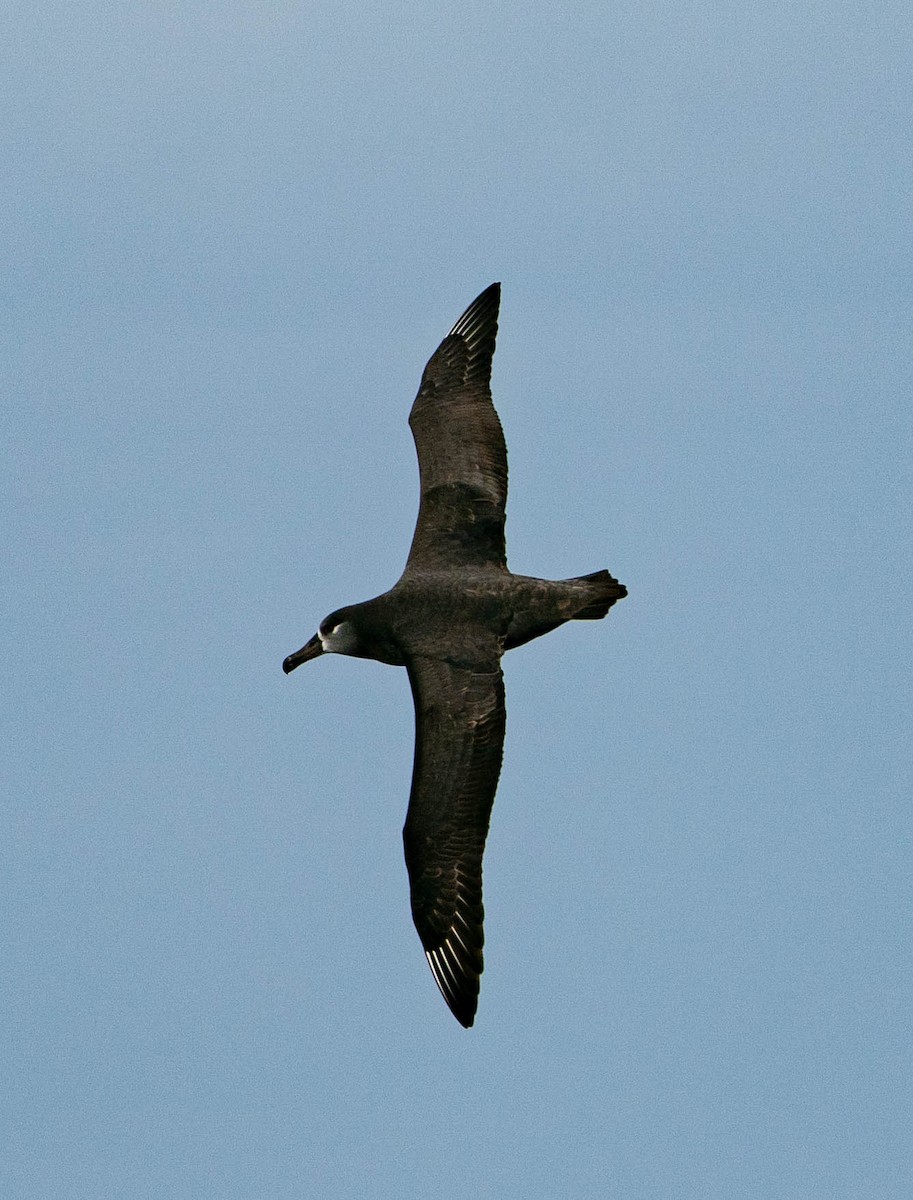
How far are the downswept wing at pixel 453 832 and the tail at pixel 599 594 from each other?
1532 mm

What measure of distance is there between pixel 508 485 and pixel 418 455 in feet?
3.43

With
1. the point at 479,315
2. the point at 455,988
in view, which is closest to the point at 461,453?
the point at 479,315

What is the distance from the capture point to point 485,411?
2406 cm

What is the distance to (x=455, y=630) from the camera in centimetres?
2191

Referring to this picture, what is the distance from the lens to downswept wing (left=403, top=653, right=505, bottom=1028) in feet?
69.3

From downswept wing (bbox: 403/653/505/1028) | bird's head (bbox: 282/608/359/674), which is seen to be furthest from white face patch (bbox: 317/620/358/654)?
downswept wing (bbox: 403/653/505/1028)

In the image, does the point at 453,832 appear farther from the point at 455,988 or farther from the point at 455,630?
the point at 455,630

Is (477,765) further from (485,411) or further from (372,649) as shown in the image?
(485,411)

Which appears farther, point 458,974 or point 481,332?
point 481,332

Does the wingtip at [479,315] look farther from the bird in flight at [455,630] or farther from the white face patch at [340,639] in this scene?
the white face patch at [340,639]

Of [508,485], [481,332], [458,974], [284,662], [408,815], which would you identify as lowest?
[458,974]

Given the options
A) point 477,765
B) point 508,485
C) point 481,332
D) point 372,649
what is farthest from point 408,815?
point 481,332

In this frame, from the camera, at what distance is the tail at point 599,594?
2220 cm

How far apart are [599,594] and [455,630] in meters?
1.51
